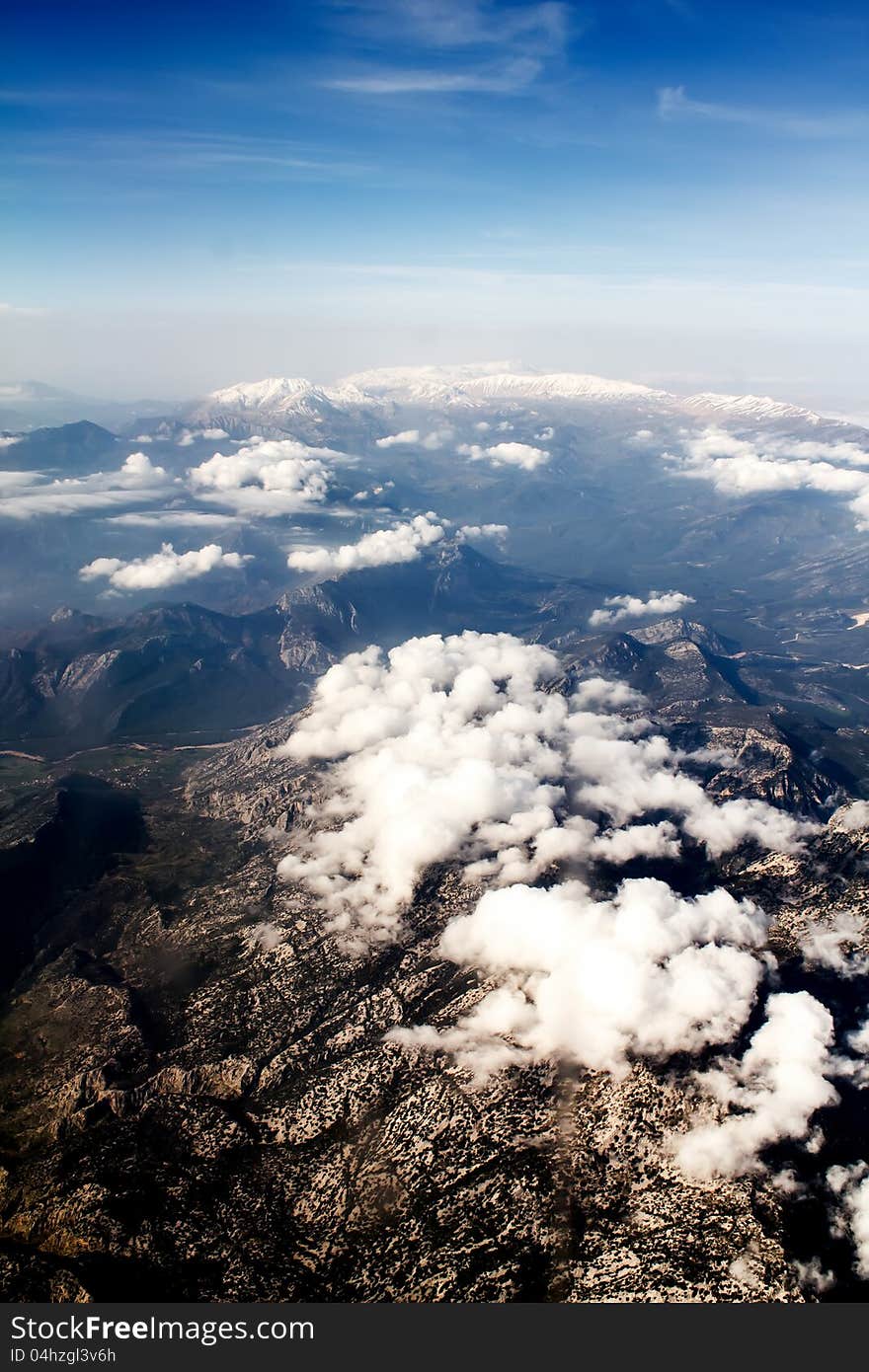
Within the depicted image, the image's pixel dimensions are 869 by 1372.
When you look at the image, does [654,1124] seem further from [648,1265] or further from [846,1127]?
[846,1127]

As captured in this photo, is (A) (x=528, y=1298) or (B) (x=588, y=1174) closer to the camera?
(A) (x=528, y=1298)

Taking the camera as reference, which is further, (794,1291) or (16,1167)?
(16,1167)

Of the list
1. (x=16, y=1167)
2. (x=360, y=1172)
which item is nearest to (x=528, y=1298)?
(x=360, y=1172)

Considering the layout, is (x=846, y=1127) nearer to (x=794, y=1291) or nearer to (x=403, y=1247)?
(x=794, y=1291)

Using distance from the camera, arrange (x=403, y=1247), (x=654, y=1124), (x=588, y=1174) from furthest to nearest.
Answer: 1. (x=654, y=1124)
2. (x=588, y=1174)
3. (x=403, y=1247)
